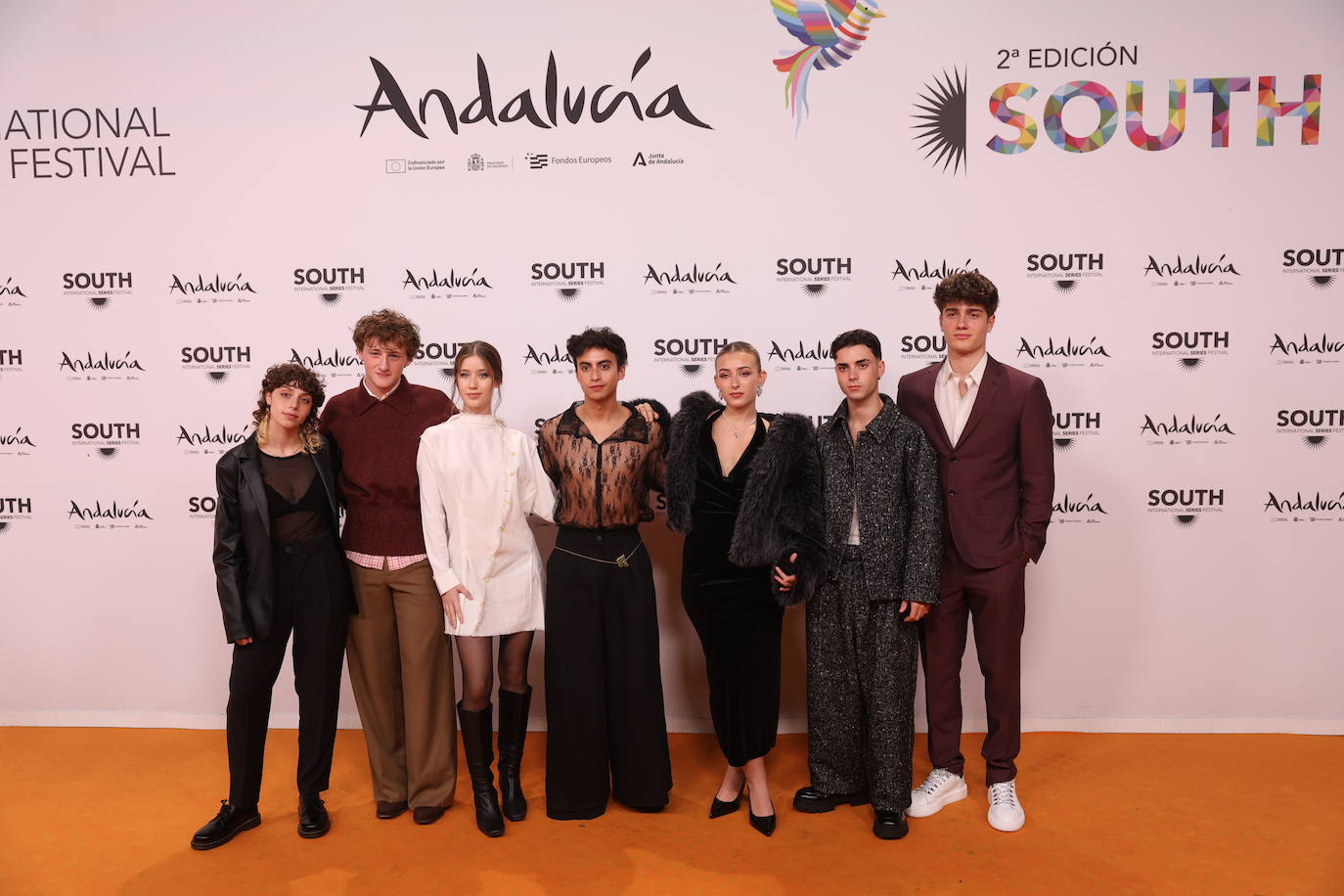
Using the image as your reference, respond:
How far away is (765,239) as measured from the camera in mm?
3662

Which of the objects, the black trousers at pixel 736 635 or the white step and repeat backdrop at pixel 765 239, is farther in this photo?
the white step and repeat backdrop at pixel 765 239

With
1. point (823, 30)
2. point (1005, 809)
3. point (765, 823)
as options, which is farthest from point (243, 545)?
point (823, 30)

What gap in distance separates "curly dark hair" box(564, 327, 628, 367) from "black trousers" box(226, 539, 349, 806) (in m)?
1.12

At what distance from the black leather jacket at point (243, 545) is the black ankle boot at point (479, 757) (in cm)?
79

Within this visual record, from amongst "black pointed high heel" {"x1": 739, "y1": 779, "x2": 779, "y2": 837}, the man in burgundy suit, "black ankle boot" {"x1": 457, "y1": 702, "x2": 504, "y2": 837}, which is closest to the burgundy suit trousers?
the man in burgundy suit

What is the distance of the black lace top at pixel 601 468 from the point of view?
9.48 ft

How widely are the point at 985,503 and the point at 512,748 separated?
1.98 m

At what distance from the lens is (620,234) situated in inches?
146

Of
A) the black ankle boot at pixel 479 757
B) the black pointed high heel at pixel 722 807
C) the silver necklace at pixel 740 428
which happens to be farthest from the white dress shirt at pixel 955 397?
the black ankle boot at pixel 479 757

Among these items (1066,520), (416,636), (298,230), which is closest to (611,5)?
(298,230)

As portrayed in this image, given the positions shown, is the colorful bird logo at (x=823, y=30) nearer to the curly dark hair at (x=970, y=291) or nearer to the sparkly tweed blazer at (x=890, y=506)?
the curly dark hair at (x=970, y=291)

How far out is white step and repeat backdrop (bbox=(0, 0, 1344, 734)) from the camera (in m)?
3.60

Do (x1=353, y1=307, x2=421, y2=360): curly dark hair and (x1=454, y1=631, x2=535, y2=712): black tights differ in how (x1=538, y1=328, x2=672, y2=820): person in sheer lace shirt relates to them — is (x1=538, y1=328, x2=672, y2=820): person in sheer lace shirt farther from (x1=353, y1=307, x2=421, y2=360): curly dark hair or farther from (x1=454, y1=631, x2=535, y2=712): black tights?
(x1=353, y1=307, x2=421, y2=360): curly dark hair

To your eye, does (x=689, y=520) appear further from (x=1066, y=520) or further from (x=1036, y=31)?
(x=1036, y=31)
